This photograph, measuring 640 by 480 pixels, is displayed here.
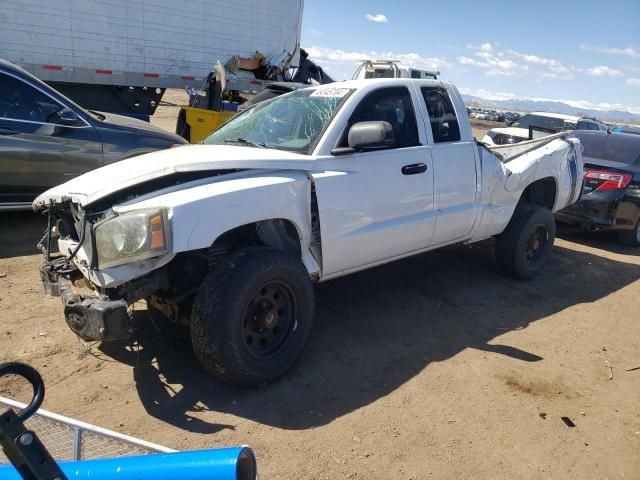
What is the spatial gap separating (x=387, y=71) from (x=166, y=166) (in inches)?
570

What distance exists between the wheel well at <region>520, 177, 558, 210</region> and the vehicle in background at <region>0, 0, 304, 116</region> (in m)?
7.06

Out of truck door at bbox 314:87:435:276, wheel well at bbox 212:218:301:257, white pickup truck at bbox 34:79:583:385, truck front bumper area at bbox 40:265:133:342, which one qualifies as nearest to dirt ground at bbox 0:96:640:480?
white pickup truck at bbox 34:79:583:385

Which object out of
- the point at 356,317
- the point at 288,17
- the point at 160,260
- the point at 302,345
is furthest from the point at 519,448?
the point at 288,17

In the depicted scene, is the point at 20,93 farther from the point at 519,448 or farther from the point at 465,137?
the point at 519,448

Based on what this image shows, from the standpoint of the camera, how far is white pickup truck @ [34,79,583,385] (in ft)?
9.87

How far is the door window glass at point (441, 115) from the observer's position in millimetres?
4664

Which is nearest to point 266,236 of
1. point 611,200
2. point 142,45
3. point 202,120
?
point 611,200

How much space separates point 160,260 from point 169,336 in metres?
1.24

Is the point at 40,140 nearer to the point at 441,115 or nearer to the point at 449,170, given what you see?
the point at 441,115

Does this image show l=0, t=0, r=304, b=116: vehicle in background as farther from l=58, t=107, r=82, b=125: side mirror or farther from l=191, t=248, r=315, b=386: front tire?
l=191, t=248, r=315, b=386: front tire

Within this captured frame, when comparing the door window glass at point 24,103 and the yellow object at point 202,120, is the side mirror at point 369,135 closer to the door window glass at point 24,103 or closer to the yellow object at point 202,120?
the door window glass at point 24,103

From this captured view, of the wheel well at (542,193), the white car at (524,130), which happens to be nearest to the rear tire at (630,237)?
the wheel well at (542,193)

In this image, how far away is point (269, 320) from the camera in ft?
11.3

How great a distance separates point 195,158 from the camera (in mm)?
3469
